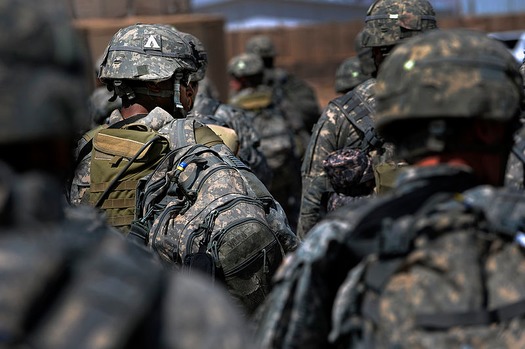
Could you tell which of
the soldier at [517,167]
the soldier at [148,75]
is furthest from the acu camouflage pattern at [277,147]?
the soldier at [517,167]

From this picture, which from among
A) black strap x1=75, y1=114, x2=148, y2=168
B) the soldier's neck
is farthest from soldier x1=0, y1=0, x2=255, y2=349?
the soldier's neck

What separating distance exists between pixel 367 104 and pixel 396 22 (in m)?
0.52

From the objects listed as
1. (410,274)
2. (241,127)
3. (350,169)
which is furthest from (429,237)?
(241,127)

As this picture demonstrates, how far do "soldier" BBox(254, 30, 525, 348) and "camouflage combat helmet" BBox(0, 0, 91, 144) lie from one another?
89 centimetres

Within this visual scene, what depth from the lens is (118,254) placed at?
1847 mm

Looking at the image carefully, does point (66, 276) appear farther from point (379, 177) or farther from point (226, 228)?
point (379, 177)

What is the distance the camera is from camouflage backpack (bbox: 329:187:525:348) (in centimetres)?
225

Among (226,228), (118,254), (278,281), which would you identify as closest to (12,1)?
(118,254)

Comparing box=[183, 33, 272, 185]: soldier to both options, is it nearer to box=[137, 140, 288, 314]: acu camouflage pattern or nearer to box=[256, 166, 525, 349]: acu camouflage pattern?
box=[137, 140, 288, 314]: acu camouflage pattern

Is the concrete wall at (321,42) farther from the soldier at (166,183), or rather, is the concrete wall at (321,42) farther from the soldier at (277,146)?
the soldier at (166,183)

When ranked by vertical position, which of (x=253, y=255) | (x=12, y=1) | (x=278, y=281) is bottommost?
(x=253, y=255)

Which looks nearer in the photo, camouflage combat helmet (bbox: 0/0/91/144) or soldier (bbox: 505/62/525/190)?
camouflage combat helmet (bbox: 0/0/91/144)

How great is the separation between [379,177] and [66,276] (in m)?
3.53

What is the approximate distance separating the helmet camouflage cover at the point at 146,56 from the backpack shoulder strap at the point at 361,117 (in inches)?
41.7
